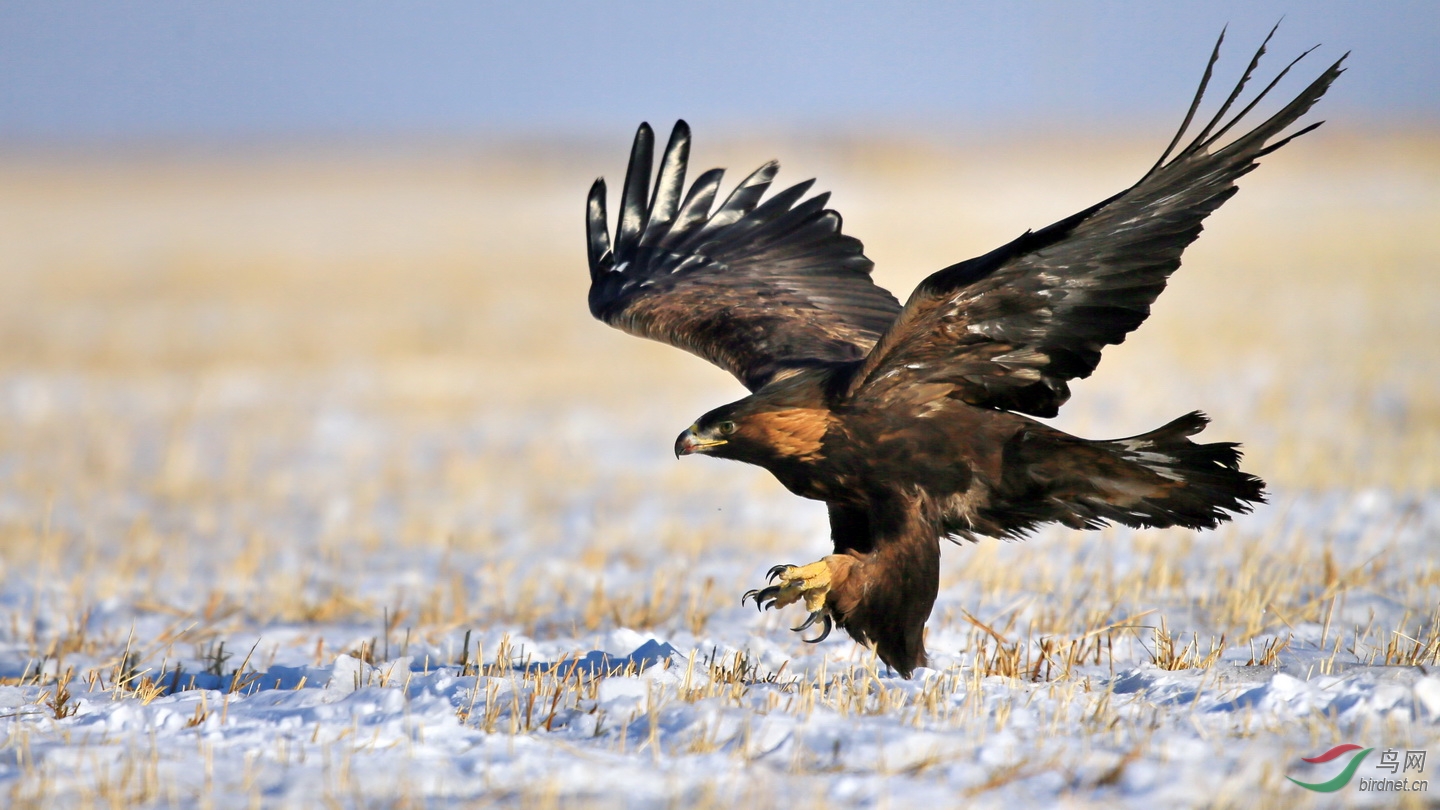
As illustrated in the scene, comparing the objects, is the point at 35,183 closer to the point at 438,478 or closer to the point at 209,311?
the point at 209,311

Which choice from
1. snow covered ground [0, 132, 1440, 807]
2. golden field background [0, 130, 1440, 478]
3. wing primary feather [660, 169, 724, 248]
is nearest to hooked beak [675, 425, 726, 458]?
snow covered ground [0, 132, 1440, 807]

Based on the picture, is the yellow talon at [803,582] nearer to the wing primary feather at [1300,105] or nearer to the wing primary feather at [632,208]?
the wing primary feather at [1300,105]

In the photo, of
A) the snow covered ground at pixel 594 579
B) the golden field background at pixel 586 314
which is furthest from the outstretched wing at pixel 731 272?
the golden field background at pixel 586 314

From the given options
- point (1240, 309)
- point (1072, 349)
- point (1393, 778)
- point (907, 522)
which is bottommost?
point (1393, 778)

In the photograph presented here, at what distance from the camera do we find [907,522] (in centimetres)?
437

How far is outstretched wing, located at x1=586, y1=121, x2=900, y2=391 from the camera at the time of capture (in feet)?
18.2

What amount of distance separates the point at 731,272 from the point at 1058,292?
2.22m

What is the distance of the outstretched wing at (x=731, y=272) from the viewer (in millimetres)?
5539

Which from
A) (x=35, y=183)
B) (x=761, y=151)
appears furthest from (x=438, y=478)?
(x=35, y=183)

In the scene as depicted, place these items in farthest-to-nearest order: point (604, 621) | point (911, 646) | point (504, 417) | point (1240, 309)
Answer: point (1240, 309) < point (504, 417) < point (604, 621) < point (911, 646)

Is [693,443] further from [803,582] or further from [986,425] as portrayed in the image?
[986,425]

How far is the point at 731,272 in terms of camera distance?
6184 mm

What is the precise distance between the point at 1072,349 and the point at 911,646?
110cm

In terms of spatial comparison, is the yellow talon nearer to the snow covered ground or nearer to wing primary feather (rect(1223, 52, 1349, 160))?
the snow covered ground
